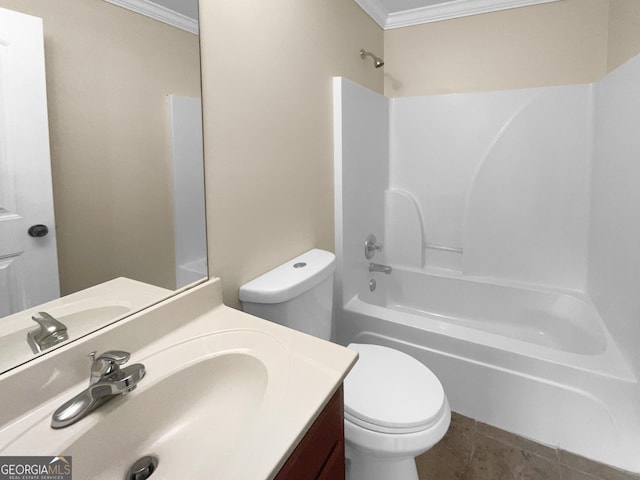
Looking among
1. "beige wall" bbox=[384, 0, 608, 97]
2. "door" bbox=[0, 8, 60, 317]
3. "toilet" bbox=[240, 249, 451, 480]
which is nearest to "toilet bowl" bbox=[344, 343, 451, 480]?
"toilet" bbox=[240, 249, 451, 480]

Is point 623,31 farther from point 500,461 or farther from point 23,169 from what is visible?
point 23,169

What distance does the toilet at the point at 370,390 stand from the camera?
3.62ft

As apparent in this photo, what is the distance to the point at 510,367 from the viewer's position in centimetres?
166

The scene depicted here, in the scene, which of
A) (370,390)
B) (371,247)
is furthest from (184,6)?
(371,247)

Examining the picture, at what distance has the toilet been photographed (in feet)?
3.62

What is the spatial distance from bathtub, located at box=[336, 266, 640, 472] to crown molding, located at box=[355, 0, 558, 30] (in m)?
1.78

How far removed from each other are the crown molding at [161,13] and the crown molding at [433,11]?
145 centimetres

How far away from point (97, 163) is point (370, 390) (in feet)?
3.59

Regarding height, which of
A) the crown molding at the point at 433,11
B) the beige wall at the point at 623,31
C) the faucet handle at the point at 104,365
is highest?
the crown molding at the point at 433,11

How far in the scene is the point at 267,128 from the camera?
1396mm

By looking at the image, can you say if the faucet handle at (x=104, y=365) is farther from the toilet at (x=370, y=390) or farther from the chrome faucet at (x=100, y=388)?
the toilet at (x=370, y=390)

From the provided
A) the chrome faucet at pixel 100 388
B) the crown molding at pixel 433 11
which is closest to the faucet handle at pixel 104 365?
the chrome faucet at pixel 100 388

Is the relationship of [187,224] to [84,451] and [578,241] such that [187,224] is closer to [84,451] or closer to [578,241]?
[84,451]

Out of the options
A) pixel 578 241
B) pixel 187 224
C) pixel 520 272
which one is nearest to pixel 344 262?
pixel 187 224
